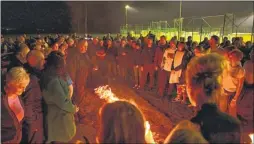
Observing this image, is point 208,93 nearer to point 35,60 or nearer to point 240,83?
point 35,60

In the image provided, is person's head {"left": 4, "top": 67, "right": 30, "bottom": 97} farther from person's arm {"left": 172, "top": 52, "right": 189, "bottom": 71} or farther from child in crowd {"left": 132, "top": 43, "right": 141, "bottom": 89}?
child in crowd {"left": 132, "top": 43, "right": 141, "bottom": 89}

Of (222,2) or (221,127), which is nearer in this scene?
(221,127)

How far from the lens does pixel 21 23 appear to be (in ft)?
160

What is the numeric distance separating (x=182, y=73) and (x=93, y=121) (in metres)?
3.42

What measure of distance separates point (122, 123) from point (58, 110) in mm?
2304

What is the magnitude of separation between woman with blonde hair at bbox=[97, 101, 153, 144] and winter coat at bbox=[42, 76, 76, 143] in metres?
2.09

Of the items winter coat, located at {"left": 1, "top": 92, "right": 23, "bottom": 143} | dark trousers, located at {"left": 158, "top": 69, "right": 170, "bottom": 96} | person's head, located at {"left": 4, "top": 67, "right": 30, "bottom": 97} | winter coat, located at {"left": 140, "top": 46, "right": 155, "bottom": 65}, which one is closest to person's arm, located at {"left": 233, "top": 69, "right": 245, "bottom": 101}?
person's head, located at {"left": 4, "top": 67, "right": 30, "bottom": 97}

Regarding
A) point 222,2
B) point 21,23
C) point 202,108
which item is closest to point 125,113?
point 202,108

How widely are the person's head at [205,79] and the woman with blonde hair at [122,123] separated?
25.2 inches

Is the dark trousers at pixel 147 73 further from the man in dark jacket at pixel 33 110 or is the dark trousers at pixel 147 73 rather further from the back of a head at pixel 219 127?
the back of a head at pixel 219 127

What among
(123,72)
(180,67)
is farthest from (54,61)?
(123,72)

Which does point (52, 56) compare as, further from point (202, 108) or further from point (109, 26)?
point (109, 26)

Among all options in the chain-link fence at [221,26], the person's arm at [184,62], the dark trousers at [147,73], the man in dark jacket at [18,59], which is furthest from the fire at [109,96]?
the chain-link fence at [221,26]

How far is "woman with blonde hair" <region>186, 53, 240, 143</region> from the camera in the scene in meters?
2.33
